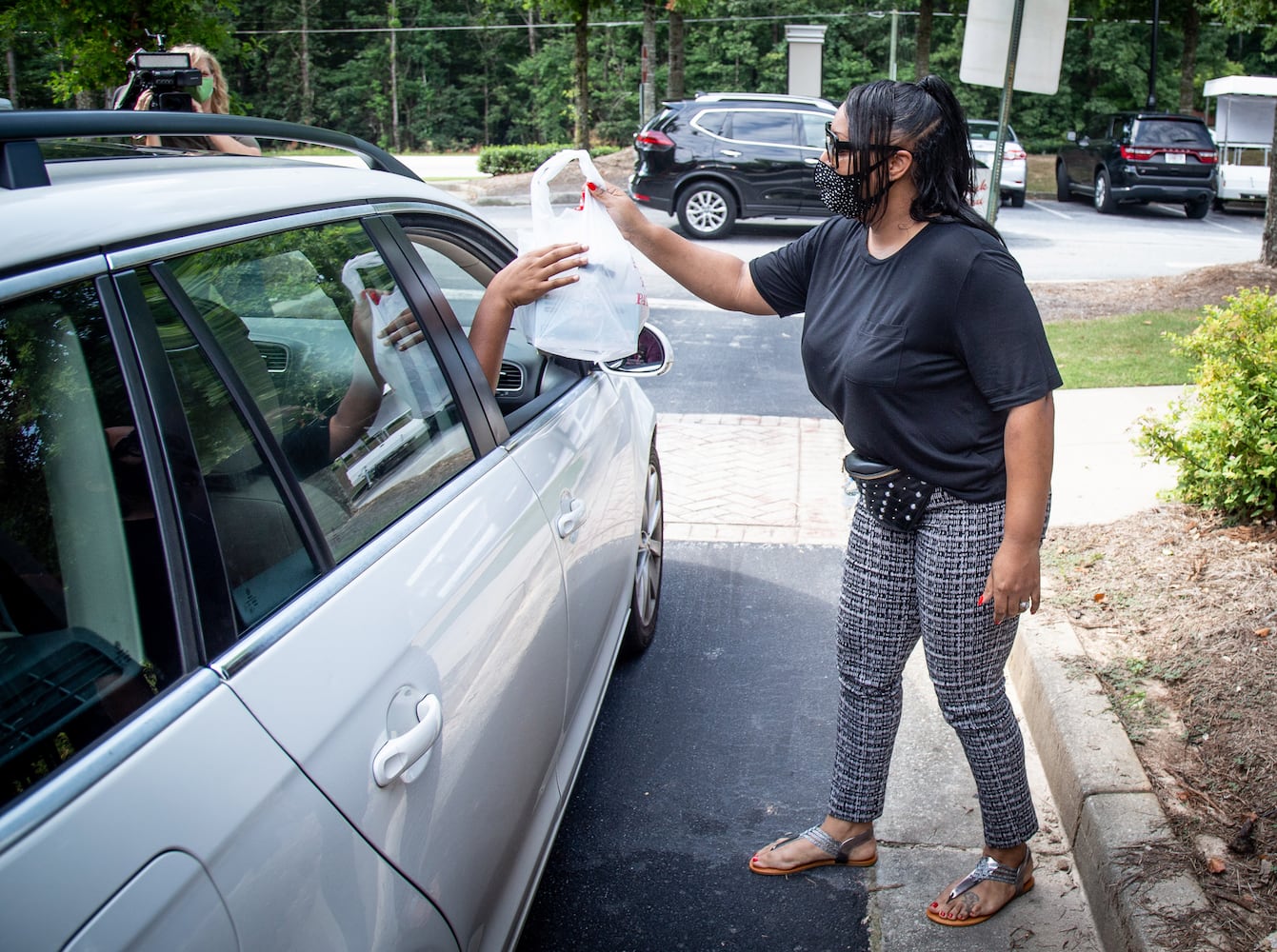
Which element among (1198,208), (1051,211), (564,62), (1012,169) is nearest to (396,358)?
(1012,169)

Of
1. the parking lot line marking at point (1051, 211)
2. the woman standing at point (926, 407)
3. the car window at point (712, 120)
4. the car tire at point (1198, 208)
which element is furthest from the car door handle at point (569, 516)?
the car tire at point (1198, 208)

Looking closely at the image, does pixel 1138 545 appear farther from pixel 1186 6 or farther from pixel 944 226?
pixel 1186 6

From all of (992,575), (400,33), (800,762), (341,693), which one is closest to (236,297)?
(341,693)

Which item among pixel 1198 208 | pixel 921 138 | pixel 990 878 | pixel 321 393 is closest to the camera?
pixel 321 393

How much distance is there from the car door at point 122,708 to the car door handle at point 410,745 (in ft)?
0.35

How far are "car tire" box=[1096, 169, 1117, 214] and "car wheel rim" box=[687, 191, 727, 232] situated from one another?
9.05m

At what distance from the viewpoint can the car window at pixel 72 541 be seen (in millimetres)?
1350

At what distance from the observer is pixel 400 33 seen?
49.7 metres

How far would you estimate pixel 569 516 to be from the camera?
2752mm

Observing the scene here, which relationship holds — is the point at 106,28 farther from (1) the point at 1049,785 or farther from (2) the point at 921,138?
(1) the point at 1049,785

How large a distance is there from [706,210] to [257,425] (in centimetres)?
1389

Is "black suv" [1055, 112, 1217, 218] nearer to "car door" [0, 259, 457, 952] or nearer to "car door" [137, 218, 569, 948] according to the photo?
"car door" [137, 218, 569, 948]

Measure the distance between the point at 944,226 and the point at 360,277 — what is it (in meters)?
1.23

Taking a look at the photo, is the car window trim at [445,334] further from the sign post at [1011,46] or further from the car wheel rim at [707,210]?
the car wheel rim at [707,210]
